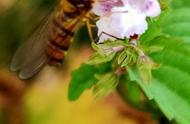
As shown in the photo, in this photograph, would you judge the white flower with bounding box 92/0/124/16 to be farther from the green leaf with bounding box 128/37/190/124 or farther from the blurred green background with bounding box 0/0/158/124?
the blurred green background with bounding box 0/0/158/124

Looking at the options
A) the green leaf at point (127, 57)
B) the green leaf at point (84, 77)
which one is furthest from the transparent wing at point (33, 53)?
the green leaf at point (127, 57)

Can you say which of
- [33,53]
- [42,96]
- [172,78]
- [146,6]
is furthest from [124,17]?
[42,96]

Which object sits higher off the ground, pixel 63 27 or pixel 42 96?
pixel 63 27

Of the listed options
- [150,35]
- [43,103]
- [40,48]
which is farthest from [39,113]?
[150,35]

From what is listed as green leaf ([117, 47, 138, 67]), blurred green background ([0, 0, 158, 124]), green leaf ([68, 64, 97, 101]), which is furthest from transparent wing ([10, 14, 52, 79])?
blurred green background ([0, 0, 158, 124])

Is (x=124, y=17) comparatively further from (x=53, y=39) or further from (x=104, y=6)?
(x=53, y=39)
